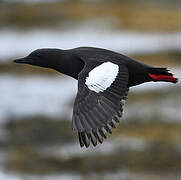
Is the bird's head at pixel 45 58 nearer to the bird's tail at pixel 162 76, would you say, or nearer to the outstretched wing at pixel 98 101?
the outstretched wing at pixel 98 101

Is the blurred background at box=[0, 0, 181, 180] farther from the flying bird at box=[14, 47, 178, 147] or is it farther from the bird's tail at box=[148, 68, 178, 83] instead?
the bird's tail at box=[148, 68, 178, 83]

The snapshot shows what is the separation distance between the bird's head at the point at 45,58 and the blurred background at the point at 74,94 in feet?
13.4

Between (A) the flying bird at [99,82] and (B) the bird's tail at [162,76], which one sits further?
(B) the bird's tail at [162,76]

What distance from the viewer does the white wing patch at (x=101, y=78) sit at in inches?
349

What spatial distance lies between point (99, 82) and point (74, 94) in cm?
995

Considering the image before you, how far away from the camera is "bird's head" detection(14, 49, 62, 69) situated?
32.9 ft

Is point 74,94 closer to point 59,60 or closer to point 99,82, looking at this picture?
point 59,60

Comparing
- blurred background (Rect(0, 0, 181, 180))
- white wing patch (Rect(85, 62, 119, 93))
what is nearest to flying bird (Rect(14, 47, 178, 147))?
white wing patch (Rect(85, 62, 119, 93))

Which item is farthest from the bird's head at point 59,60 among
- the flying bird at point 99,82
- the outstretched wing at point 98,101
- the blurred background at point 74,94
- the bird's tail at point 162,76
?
the blurred background at point 74,94

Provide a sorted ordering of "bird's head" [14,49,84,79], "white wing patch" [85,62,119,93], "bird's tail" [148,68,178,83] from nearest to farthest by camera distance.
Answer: "white wing patch" [85,62,119,93] → "bird's tail" [148,68,178,83] → "bird's head" [14,49,84,79]

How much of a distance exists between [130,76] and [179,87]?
9.63 metres

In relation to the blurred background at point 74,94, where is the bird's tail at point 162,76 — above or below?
above

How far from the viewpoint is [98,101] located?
8.75 m

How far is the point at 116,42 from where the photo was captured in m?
24.5
